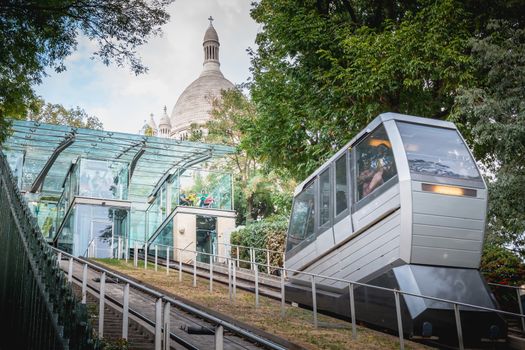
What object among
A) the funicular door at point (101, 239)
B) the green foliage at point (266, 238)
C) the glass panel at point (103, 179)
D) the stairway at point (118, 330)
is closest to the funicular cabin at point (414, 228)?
the stairway at point (118, 330)

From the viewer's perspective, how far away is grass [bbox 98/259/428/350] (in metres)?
8.63

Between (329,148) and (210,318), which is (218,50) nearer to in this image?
(329,148)

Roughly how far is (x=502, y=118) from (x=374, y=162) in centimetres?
461

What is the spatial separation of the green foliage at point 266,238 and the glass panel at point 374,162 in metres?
13.4

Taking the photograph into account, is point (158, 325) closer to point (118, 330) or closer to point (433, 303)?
point (118, 330)

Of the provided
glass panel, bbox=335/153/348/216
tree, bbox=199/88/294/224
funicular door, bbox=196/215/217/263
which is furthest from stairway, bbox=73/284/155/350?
tree, bbox=199/88/294/224

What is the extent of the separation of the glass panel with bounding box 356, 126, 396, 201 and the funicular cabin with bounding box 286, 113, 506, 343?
0.02m

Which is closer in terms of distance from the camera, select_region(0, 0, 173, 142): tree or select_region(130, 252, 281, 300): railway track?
select_region(0, 0, 173, 142): tree

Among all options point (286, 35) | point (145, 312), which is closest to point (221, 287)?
point (145, 312)

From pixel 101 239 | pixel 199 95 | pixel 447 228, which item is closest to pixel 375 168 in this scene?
pixel 447 228

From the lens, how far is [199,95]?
335 feet

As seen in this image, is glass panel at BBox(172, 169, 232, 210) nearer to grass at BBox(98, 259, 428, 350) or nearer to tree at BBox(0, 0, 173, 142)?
grass at BBox(98, 259, 428, 350)

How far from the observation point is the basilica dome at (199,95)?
99.2 m

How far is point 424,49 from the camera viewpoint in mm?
14055
